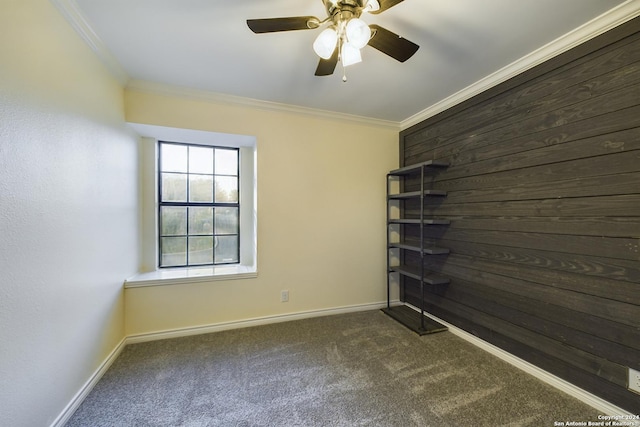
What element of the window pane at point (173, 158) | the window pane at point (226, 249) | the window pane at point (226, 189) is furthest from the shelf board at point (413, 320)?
the window pane at point (173, 158)

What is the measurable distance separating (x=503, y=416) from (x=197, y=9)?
2.91 m

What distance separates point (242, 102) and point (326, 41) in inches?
59.1

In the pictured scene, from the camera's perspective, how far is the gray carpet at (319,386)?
1400 millimetres

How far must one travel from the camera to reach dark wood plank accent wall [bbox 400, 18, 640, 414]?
1.37 m

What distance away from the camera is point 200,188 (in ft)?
9.27

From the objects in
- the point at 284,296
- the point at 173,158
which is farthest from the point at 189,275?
the point at 173,158

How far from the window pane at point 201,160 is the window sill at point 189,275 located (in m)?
1.12

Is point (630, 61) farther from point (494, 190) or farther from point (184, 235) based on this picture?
point (184, 235)

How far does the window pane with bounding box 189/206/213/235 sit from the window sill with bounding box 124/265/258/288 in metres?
0.42

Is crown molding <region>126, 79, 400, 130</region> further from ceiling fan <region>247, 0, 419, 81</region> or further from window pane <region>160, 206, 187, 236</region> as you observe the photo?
ceiling fan <region>247, 0, 419, 81</region>

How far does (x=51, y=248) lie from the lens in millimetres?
1263

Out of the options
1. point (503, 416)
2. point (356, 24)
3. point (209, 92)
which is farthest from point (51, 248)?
point (503, 416)

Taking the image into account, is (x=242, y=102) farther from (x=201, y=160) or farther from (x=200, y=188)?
(x=200, y=188)

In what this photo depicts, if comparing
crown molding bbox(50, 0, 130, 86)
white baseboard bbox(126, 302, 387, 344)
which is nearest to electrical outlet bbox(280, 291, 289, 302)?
white baseboard bbox(126, 302, 387, 344)
